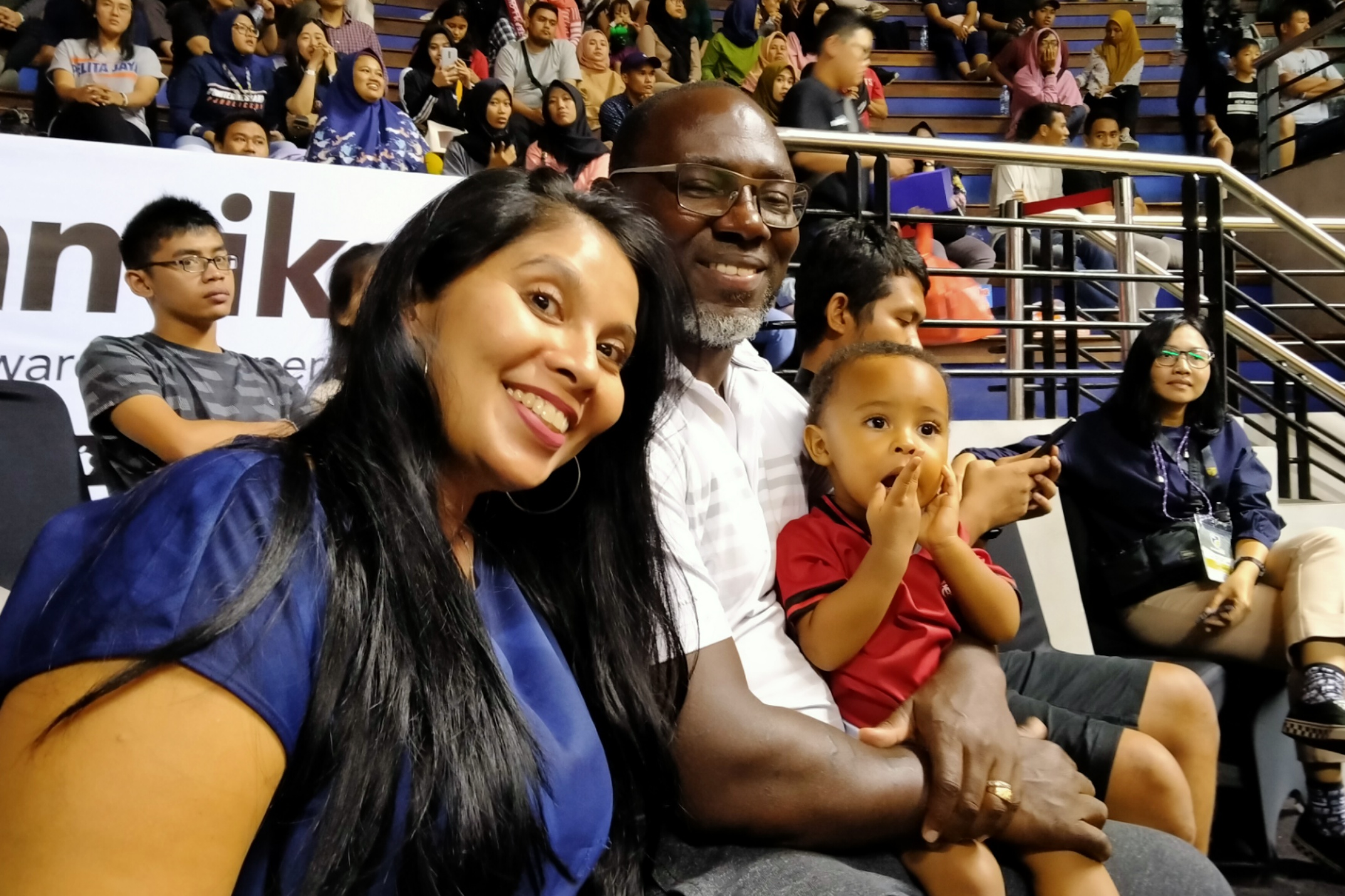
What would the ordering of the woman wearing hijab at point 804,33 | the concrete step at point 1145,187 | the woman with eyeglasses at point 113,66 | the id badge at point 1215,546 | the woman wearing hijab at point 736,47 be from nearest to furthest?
1. the id badge at point 1215,546
2. the woman with eyeglasses at point 113,66
3. the woman wearing hijab at point 804,33
4. the concrete step at point 1145,187
5. the woman wearing hijab at point 736,47

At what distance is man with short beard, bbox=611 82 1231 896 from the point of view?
1286 millimetres

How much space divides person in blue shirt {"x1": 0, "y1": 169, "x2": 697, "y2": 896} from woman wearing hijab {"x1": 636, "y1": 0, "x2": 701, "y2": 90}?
25.2 ft

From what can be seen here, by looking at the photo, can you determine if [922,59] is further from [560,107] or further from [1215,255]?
[1215,255]

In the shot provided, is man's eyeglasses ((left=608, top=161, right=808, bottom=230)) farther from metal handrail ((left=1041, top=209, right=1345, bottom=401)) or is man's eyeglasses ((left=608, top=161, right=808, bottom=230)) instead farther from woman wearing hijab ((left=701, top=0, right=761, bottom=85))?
woman wearing hijab ((left=701, top=0, right=761, bottom=85))

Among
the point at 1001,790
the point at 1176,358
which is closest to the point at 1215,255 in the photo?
the point at 1176,358

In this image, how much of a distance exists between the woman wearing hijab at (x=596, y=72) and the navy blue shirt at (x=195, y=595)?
22.3ft

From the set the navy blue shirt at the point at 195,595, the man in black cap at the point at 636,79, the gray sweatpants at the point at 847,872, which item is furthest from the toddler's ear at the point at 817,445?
the man in black cap at the point at 636,79

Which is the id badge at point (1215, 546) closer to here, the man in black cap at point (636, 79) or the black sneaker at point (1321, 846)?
the black sneaker at point (1321, 846)

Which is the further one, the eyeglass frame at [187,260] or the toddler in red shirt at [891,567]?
the eyeglass frame at [187,260]

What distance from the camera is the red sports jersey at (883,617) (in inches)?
62.3

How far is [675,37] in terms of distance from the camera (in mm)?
8539

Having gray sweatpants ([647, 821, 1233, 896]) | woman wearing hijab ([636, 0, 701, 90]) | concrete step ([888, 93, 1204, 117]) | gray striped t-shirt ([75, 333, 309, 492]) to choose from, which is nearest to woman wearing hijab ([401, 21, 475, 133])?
woman wearing hijab ([636, 0, 701, 90])

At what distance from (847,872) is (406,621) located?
65 centimetres

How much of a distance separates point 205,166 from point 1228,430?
2941 millimetres
